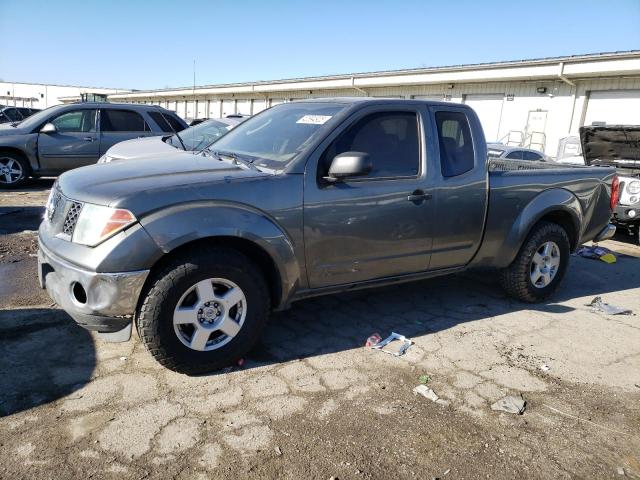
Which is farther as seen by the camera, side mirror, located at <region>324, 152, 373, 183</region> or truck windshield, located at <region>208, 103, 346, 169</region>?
truck windshield, located at <region>208, 103, 346, 169</region>

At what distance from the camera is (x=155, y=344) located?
3049mm

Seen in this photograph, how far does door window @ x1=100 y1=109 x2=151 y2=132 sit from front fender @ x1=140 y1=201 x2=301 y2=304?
25.8 feet

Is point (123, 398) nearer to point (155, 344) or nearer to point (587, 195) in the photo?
point (155, 344)

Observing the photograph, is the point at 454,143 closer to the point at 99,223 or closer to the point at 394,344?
the point at 394,344

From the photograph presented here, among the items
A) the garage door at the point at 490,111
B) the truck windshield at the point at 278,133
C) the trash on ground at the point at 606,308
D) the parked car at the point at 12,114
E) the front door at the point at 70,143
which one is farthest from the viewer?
the parked car at the point at 12,114

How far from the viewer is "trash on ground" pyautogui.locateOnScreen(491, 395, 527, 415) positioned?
10.2ft

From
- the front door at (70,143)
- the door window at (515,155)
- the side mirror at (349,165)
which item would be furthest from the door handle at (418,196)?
the front door at (70,143)

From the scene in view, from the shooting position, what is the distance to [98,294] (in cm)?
290

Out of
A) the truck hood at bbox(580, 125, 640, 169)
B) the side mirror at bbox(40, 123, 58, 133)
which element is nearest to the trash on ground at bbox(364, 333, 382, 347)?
the truck hood at bbox(580, 125, 640, 169)

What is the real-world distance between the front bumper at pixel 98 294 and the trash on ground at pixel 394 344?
5.93 feet

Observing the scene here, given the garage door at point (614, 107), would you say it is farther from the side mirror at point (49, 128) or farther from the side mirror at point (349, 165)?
the side mirror at point (49, 128)

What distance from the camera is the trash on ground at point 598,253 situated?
6.98 m

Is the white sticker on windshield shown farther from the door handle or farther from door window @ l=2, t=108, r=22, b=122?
door window @ l=2, t=108, r=22, b=122

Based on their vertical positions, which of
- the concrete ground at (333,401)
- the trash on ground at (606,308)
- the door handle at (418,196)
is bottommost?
the concrete ground at (333,401)
